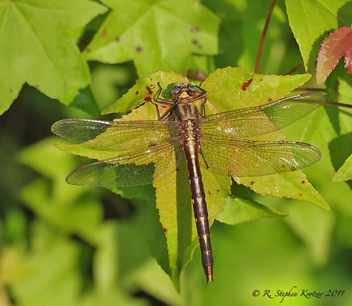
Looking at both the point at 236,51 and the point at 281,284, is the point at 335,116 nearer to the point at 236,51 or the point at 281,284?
the point at 236,51

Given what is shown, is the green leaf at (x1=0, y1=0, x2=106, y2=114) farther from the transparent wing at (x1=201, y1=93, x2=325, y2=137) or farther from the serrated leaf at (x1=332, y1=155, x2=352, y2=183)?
the serrated leaf at (x1=332, y1=155, x2=352, y2=183)

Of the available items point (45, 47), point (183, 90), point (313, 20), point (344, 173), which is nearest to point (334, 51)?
point (313, 20)

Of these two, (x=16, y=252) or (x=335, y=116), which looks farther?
(x=16, y=252)

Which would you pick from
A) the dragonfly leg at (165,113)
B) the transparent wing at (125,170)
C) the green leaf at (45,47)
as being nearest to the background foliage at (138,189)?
the green leaf at (45,47)

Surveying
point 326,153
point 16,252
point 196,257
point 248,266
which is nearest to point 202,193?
point 326,153

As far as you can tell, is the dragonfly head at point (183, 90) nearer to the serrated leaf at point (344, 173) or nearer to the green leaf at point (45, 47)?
the green leaf at point (45, 47)

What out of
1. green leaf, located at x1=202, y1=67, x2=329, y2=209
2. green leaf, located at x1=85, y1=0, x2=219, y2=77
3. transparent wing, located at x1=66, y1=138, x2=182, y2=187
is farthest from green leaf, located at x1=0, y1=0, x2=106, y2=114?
green leaf, located at x1=202, y1=67, x2=329, y2=209
